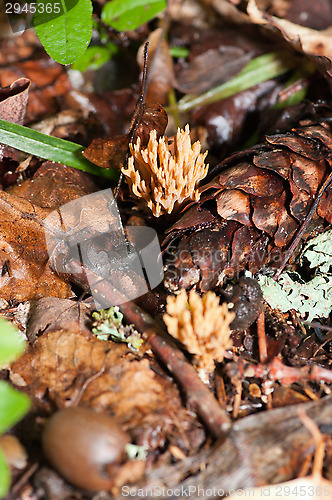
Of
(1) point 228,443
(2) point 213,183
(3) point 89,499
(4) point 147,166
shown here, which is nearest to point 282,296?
(2) point 213,183

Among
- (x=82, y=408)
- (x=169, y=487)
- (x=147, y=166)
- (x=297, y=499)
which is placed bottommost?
(x=297, y=499)

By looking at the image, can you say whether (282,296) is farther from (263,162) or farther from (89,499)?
(89,499)

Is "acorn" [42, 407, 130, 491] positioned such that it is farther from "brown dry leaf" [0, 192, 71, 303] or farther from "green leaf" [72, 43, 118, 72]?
"green leaf" [72, 43, 118, 72]

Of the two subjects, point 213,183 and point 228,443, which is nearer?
point 228,443

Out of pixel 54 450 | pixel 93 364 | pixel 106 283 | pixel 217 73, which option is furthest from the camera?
pixel 217 73

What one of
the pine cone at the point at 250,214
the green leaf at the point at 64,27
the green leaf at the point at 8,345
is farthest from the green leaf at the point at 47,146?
the green leaf at the point at 8,345

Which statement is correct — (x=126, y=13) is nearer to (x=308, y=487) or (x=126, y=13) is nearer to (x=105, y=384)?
(x=105, y=384)
